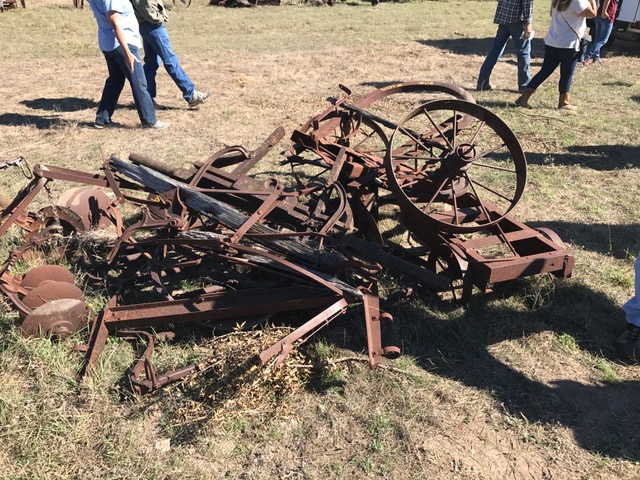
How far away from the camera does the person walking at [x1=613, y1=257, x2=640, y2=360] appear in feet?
10.9

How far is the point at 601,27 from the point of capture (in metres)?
10.6

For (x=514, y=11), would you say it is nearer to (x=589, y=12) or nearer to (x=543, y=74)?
(x=543, y=74)

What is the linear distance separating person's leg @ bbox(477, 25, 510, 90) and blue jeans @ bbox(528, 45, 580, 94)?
110 centimetres

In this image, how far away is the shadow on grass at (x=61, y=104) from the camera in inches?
323

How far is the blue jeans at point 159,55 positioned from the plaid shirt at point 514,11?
5150mm

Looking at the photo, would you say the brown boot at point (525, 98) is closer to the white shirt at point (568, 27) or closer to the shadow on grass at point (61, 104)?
the white shirt at point (568, 27)

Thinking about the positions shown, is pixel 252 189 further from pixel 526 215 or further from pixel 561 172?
pixel 561 172

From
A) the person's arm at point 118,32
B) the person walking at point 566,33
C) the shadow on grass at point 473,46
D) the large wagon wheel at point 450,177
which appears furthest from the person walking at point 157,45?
the shadow on grass at point 473,46

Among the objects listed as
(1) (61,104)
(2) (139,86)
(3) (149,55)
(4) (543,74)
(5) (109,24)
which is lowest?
(1) (61,104)

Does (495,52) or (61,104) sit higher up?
(495,52)

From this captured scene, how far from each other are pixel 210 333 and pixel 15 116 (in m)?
6.30

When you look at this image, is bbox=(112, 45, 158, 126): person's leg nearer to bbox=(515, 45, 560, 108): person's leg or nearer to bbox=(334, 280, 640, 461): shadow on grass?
bbox=(334, 280, 640, 461): shadow on grass

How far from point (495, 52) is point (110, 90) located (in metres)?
6.22

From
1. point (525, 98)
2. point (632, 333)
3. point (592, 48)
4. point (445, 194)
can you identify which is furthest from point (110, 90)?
point (592, 48)
